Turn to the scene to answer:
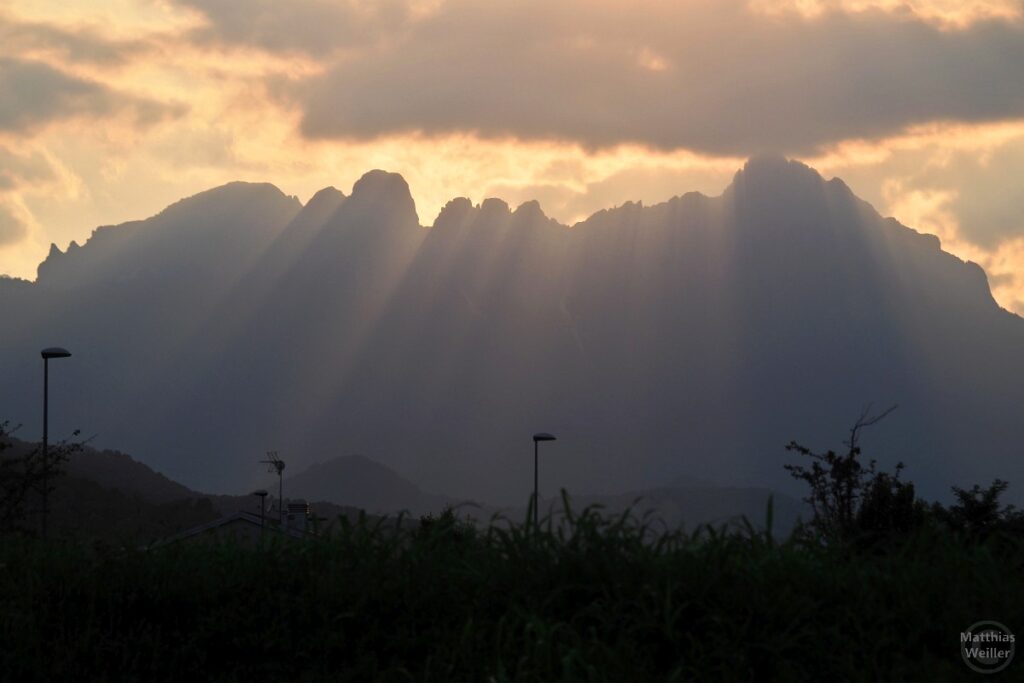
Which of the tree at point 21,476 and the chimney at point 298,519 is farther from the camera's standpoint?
the tree at point 21,476

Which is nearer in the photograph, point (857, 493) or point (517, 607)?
point (517, 607)

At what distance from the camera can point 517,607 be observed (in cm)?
668

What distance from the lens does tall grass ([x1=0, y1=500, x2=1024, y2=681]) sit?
6.21m

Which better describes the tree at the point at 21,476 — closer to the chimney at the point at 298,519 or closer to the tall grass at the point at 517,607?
the chimney at the point at 298,519

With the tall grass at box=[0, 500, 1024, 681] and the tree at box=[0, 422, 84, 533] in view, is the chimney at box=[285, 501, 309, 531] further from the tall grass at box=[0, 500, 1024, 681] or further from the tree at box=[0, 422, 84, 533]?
the tree at box=[0, 422, 84, 533]

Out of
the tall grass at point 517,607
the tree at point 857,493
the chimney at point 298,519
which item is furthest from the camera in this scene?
the tree at point 857,493

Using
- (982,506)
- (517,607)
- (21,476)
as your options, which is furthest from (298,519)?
(21,476)

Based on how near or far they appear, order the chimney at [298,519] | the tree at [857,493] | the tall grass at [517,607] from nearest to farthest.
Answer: the tall grass at [517,607]
the chimney at [298,519]
the tree at [857,493]

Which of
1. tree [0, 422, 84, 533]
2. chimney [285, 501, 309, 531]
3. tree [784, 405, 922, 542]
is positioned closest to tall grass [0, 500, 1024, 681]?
chimney [285, 501, 309, 531]

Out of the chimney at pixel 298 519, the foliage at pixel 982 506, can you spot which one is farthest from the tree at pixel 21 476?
the foliage at pixel 982 506

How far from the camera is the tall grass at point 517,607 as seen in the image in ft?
20.4

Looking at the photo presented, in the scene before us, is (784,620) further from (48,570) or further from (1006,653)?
(48,570)

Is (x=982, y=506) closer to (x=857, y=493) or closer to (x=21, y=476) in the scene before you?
(x=857, y=493)

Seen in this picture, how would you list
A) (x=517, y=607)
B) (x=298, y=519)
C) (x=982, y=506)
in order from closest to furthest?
(x=517, y=607) → (x=298, y=519) → (x=982, y=506)
